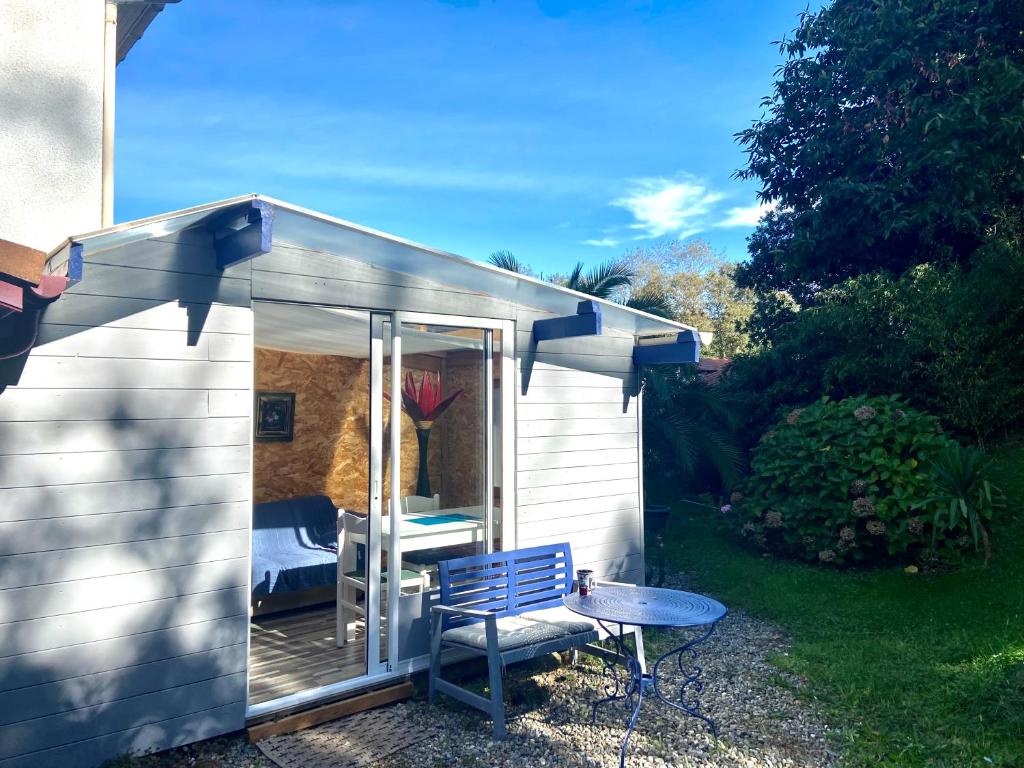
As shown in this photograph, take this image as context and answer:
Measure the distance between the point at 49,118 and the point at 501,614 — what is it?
515 cm

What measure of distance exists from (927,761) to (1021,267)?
22.8ft

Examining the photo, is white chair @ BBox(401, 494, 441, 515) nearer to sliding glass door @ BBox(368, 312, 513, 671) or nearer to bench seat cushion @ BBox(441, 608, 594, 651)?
sliding glass door @ BBox(368, 312, 513, 671)

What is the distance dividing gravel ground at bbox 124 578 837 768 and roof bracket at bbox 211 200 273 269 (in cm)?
255

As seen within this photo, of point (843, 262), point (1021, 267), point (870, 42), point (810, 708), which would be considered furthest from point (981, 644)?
point (870, 42)

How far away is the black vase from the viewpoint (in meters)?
4.97

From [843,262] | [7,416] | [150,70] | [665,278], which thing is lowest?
[7,416]

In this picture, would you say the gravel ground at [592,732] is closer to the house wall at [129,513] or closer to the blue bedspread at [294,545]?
the house wall at [129,513]

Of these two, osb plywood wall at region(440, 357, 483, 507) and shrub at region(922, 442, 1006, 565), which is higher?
osb plywood wall at region(440, 357, 483, 507)

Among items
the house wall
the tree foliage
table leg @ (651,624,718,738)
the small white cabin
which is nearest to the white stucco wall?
the small white cabin

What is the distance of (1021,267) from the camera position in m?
8.67

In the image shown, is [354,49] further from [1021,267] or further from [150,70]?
[1021,267]

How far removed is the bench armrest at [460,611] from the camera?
4.23m

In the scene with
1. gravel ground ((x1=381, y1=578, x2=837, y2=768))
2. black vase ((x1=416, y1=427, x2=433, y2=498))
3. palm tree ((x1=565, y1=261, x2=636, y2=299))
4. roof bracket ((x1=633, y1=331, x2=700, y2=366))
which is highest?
palm tree ((x1=565, y1=261, x2=636, y2=299))

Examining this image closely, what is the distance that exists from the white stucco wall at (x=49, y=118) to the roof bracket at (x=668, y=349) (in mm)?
4609
